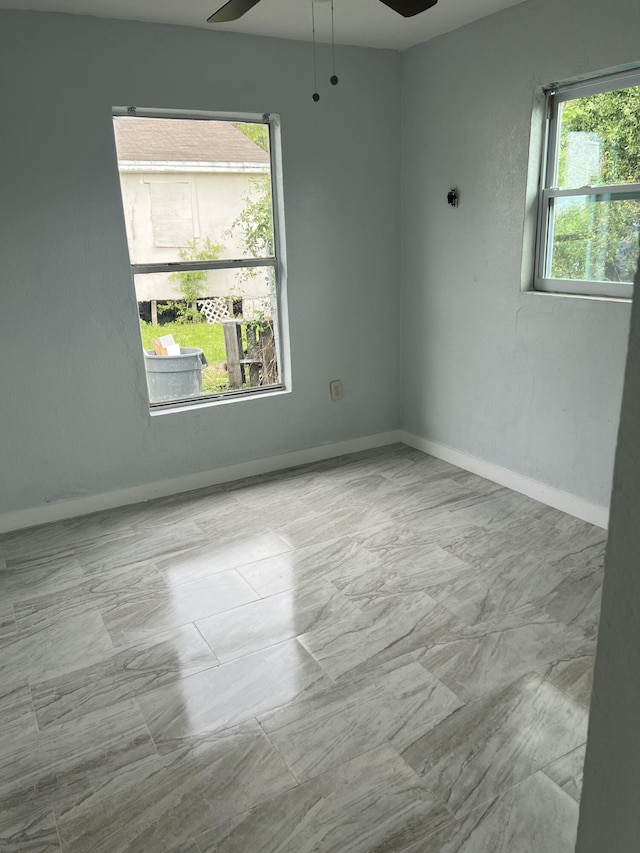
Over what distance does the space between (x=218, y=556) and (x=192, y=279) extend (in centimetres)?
155

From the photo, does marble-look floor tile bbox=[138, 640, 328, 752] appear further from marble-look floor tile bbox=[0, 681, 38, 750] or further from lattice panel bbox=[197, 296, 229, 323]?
lattice panel bbox=[197, 296, 229, 323]

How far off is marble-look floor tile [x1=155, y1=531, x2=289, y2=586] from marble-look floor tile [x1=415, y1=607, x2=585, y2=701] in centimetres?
98

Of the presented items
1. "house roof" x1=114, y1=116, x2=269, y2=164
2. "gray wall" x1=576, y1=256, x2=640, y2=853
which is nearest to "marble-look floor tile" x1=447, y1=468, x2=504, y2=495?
"house roof" x1=114, y1=116, x2=269, y2=164

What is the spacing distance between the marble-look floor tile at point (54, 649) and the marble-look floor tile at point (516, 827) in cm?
129

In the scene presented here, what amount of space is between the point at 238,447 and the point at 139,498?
25.3 inches

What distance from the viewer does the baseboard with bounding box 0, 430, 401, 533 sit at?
3.26m

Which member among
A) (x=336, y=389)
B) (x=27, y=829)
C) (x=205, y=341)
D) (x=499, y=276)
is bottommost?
(x=27, y=829)

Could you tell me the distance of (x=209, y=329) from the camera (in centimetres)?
362

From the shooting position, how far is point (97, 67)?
2.96m

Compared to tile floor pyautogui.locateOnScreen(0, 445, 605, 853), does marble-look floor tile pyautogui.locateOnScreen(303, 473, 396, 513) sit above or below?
above

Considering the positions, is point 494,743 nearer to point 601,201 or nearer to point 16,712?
point 16,712

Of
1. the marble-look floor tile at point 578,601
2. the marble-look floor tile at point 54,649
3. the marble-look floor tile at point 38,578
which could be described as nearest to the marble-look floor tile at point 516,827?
the marble-look floor tile at point 578,601

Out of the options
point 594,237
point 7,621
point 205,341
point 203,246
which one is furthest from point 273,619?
point 594,237

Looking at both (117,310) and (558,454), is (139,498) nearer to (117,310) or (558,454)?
(117,310)
